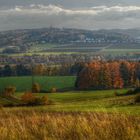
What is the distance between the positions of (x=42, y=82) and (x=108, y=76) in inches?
949

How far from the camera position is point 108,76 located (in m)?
140

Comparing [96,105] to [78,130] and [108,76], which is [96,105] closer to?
[78,130]

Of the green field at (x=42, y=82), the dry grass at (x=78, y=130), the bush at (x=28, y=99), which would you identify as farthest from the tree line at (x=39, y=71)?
the dry grass at (x=78, y=130)

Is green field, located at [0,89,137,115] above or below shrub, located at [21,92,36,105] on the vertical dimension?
above

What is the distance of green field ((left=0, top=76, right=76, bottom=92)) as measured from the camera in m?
139

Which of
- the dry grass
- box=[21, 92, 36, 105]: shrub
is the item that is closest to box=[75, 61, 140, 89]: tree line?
box=[21, 92, 36, 105]: shrub

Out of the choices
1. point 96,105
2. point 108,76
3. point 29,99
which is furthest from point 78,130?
point 108,76

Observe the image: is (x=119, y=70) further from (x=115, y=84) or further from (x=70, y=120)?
(x=70, y=120)

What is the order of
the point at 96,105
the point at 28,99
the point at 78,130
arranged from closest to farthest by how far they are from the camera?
the point at 78,130
the point at 96,105
the point at 28,99

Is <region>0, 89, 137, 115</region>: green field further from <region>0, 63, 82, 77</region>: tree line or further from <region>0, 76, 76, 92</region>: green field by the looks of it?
<region>0, 63, 82, 77</region>: tree line

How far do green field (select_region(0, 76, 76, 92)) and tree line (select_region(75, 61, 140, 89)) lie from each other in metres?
5.12

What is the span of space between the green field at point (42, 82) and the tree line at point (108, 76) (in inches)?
202

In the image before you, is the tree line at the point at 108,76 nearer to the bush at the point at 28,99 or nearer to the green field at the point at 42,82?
the green field at the point at 42,82

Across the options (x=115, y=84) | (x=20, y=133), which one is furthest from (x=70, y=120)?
(x=115, y=84)
